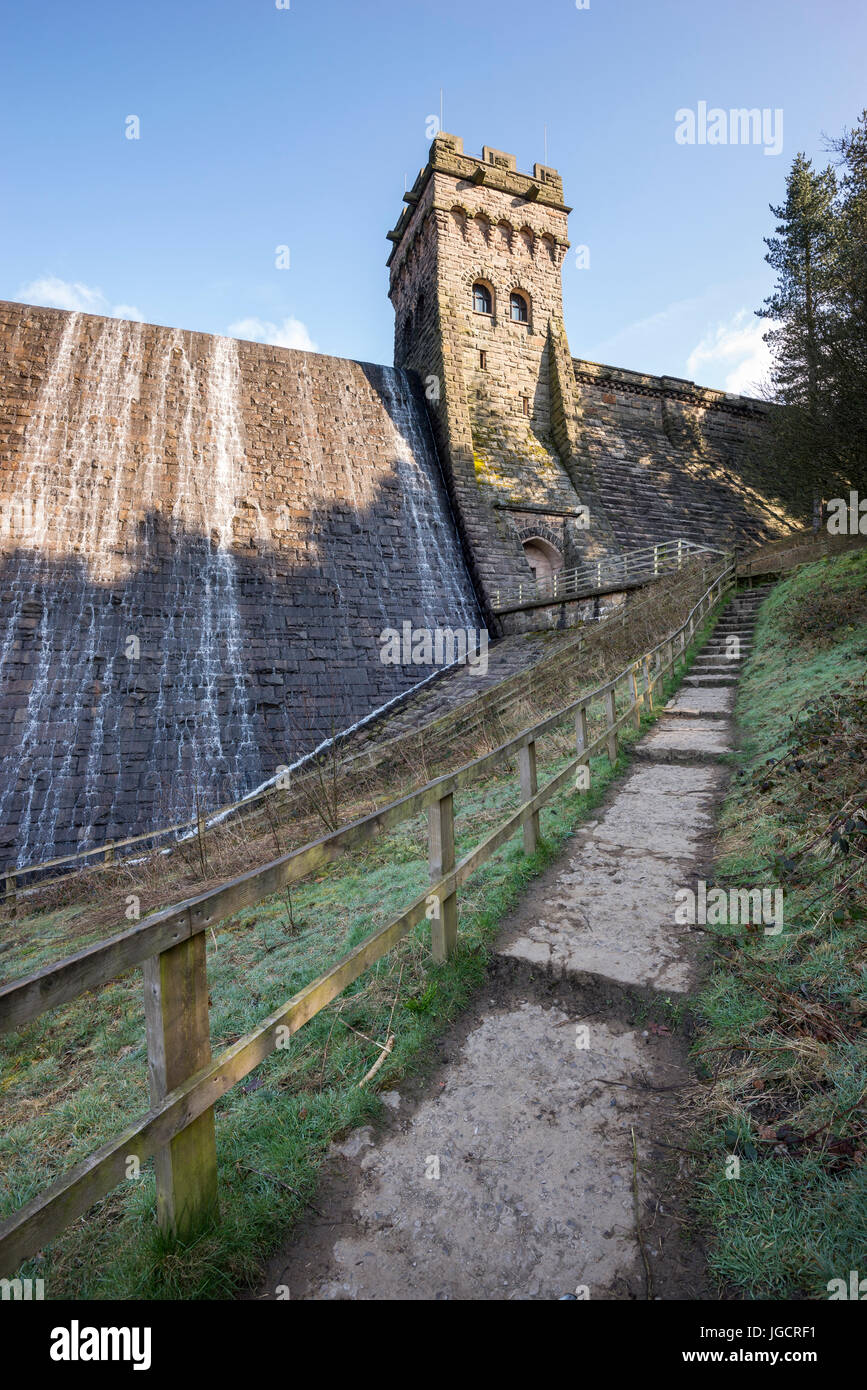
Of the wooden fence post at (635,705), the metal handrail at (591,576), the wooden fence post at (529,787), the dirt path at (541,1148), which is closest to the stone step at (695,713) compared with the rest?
the wooden fence post at (635,705)

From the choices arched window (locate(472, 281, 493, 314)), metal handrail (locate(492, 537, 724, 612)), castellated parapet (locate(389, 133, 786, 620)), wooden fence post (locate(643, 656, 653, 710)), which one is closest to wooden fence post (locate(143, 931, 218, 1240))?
wooden fence post (locate(643, 656, 653, 710))

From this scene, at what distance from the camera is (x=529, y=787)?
178 inches

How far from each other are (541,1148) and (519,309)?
26.7 metres

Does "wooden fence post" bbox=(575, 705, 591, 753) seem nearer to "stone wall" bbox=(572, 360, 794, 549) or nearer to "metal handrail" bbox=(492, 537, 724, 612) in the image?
"metal handrail" bbox=(492, 537, 724, 612)

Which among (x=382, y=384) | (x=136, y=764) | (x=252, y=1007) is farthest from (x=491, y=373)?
(x=252, y=1007)

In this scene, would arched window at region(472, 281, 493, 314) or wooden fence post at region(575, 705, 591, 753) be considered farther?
arched window at region(472, 281, 493, 314)

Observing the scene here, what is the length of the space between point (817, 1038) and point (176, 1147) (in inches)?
89.4

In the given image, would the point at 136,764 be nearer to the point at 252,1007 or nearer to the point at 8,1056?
the point at 8,1056

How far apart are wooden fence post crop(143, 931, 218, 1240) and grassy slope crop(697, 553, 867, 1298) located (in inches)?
59.6

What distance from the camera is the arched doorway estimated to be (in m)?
20.7

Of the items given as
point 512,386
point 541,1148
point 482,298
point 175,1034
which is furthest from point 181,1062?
point 482,298

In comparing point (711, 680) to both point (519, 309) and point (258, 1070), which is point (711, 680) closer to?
point (258, 1070)

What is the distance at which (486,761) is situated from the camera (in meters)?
3.70

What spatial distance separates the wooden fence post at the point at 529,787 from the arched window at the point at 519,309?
77.0 feet
